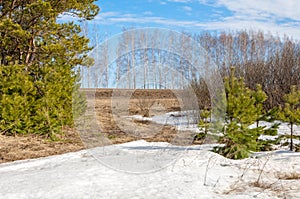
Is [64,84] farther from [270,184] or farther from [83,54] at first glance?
[270,184]

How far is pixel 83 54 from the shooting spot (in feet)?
29.5

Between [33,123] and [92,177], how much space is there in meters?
4.29

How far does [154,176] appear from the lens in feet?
12.1

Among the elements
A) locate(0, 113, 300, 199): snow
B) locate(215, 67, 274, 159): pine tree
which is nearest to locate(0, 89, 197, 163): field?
locate(0, 113, 300, 199): snow

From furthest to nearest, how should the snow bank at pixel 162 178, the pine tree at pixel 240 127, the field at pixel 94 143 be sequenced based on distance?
the field at pixel 94 143, the pine tree at pixel 240 127, the snow bank at pixel 162 178

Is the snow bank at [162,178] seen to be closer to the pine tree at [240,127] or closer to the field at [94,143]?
the pine tree at [240,127]

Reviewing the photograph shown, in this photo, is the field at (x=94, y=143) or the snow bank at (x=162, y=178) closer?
the snow bank at (x=162, y=178)

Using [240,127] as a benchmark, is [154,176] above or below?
below

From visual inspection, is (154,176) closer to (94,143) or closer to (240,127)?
(240,127)

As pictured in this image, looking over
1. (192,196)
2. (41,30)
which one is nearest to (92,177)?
(192,196)

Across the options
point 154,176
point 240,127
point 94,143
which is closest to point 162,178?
point 154,176

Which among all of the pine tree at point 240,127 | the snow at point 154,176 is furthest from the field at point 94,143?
the pine tree at point 240,127

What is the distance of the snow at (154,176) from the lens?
315 cm

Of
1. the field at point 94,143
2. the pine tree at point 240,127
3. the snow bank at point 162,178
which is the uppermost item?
the pine tree at point 240,127
